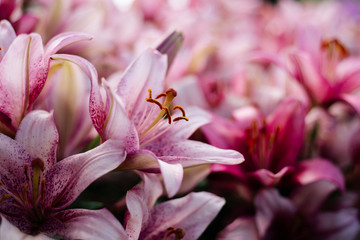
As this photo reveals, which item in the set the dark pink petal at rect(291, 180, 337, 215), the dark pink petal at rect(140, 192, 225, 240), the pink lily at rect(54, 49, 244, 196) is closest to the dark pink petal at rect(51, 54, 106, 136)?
the pink lily at rect(54, 49, 244, 196)

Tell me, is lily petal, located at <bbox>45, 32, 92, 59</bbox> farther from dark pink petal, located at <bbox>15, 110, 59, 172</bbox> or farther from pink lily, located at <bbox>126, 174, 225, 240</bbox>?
pink lily, located at <bbox>126, 174, 225, 240</bbox>

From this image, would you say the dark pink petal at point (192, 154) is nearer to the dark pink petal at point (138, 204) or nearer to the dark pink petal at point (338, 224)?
the dark pink petal at point (138, 204)

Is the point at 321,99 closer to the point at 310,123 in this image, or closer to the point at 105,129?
the point at 310,123

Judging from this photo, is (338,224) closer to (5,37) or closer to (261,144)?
(261,144)

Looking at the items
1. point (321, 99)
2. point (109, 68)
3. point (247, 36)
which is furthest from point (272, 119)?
point (247, 36)

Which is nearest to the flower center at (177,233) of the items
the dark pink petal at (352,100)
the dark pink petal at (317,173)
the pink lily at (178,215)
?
the pink lily at (178,215)
